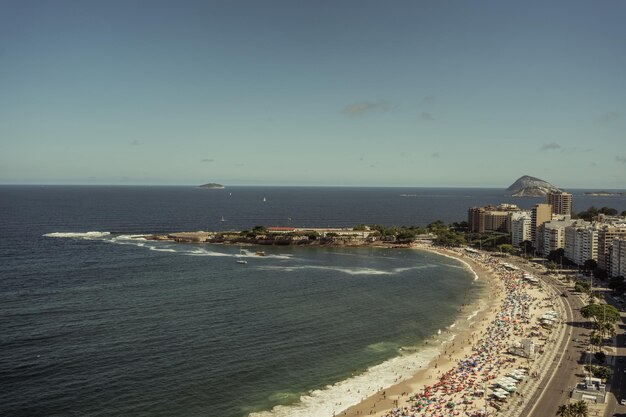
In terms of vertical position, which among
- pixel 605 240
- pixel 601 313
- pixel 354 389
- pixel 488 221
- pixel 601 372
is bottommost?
pixel 354 389

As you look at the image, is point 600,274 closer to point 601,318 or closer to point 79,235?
point 601,318

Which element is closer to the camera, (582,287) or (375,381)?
(375,381)

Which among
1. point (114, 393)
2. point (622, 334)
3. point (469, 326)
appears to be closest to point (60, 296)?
point (114, 393)

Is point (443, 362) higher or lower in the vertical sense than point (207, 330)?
lower

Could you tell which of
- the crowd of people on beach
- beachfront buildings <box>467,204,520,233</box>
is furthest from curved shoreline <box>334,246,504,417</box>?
beachfront buildings <box>467,204,520,233</box>

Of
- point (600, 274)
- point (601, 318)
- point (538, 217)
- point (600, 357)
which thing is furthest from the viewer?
point (538, 217)

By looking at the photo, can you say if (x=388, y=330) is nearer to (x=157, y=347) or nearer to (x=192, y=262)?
(x=157, y=347)

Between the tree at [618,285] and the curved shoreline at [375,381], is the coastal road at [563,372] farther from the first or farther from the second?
the tree at [618,285]

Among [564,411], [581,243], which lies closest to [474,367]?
[564,411]
